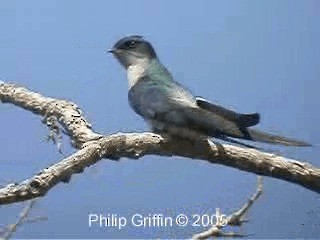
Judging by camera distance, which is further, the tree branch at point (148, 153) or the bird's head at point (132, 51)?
the bird's head at point (132, 51)

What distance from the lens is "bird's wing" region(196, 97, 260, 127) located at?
3.55 ft

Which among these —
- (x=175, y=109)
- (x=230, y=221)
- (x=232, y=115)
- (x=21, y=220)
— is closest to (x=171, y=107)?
(x=175, y=109)

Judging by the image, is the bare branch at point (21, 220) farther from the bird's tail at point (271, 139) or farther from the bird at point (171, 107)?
the bird's tail at point (271, 139)

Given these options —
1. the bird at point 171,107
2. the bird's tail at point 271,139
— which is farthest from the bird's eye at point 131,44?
the bird's tail at point 271,139

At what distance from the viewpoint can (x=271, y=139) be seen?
117 centimetres

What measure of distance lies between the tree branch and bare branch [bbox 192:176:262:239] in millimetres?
113

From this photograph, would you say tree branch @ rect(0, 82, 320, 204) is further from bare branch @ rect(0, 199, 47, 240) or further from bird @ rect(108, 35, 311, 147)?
bare branch @ rect(0, 199, 47, 240)

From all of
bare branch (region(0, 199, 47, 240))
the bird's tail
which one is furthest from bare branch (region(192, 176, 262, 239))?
bare branch (region(0, 199, 47, 240))

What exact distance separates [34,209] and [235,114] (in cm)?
45

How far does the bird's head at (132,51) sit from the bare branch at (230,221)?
33 cm

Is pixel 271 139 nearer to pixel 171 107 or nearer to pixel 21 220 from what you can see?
pixel 171 107

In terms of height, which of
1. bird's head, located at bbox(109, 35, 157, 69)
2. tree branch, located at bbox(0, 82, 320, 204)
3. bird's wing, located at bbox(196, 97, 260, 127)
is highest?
bird's head, located at bbox(109, 35, 157, 69)

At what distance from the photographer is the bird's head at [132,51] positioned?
1219mm

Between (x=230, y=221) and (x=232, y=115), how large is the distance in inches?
9.8
